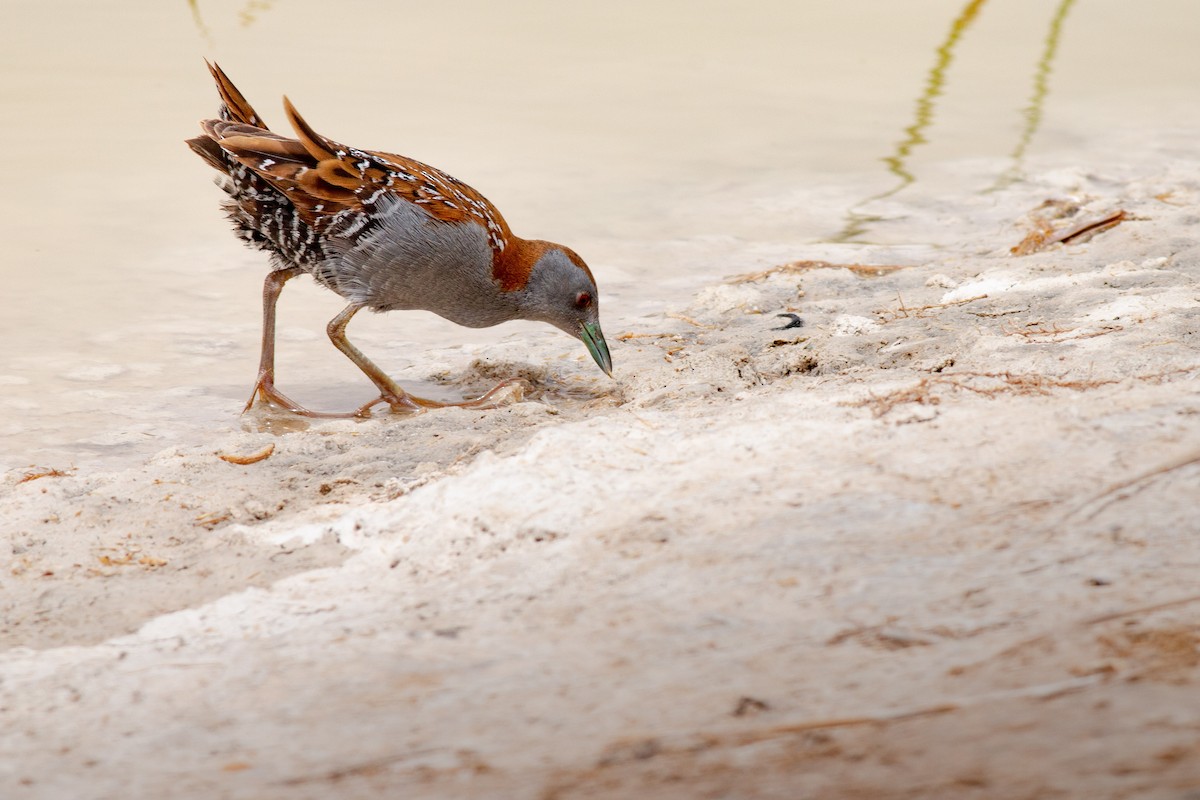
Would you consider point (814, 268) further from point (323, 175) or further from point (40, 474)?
point (40, 474)

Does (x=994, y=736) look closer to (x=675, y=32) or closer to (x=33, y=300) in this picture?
(x=33, y=300)

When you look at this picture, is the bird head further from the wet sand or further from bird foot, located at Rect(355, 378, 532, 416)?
bird foot, located at Rect(355, 378, 532, 416)

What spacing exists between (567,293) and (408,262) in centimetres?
81

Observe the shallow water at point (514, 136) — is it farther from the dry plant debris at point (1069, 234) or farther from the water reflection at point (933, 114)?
the dry plant debris at point (1069, 234)

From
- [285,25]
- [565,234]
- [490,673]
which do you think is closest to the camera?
[490,673]

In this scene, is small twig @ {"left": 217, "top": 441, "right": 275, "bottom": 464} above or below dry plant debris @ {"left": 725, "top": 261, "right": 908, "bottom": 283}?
below

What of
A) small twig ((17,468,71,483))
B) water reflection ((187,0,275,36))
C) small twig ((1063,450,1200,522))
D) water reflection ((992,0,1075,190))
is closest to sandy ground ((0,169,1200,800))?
small twig ((1063,450,1200,522))

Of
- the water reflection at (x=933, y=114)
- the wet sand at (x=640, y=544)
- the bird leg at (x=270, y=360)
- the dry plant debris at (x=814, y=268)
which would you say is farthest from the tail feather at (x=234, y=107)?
the water reflection at (x=933, y=114)

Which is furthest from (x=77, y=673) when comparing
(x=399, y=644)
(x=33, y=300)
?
(x=33, y=300)

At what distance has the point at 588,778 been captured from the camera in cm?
209

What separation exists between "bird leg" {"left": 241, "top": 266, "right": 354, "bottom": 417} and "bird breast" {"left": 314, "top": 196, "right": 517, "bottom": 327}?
1.00ft

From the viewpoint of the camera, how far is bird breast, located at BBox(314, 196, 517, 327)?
547 centimetres

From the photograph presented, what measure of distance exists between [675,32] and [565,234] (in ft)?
20.7

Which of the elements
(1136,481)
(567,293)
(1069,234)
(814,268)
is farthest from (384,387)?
(1069,234)
